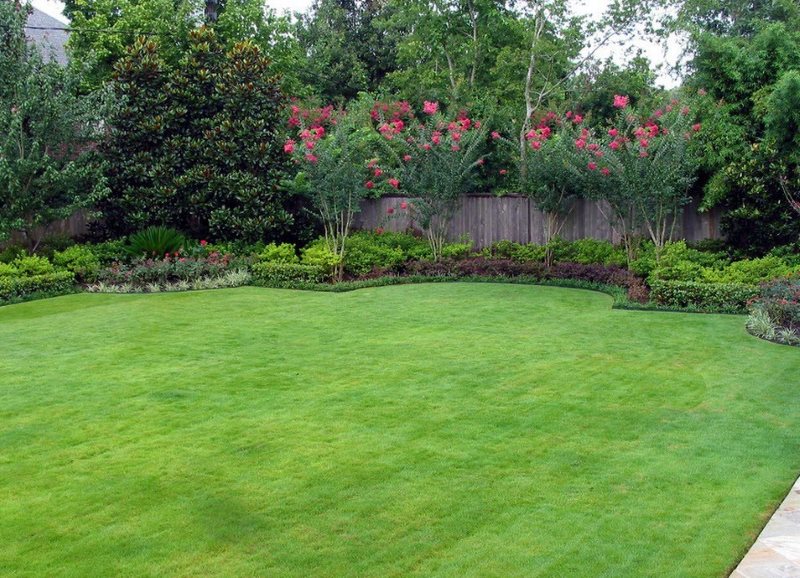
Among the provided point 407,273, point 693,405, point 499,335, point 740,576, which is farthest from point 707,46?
point 740,576

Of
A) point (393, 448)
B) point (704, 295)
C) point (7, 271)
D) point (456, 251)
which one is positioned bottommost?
point (393, 448)

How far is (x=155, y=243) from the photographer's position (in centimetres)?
1852

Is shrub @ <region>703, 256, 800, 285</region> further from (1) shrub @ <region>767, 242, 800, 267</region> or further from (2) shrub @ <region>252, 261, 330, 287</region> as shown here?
(2) shrub @ <region>252, 261, 330, 287</region>

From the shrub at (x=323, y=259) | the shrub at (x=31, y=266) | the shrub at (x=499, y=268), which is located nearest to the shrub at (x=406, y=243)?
the shrub at (x=499, y=268)

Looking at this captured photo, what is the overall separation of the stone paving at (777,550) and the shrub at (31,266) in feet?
48.4

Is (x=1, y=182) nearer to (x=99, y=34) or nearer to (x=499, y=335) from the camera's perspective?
(x=99, y=34)

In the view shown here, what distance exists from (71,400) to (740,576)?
6.33 metres

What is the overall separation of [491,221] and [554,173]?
265 cm

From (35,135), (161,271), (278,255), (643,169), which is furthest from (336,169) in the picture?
(35,135)

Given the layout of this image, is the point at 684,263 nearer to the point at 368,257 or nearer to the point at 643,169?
the point at 643,169

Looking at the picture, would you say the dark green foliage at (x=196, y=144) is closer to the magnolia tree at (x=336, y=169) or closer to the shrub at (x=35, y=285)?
the magnolia tree at (x=336, y=169)

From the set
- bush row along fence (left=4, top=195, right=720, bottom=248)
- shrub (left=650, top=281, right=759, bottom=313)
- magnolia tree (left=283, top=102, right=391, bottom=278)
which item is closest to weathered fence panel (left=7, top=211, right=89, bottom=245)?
bush row along fence (left=4, top=195, right=720, bottom=248)

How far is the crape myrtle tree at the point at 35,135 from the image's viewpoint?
17266mm

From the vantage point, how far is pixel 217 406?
830 cm
